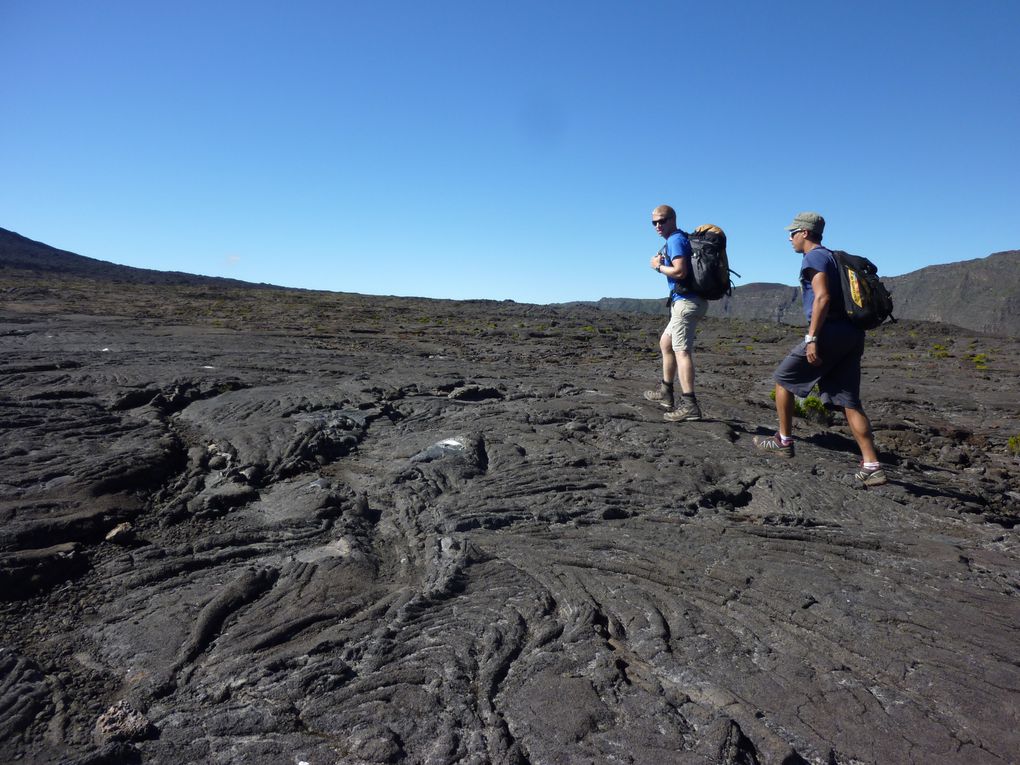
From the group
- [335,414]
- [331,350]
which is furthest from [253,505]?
[331,350]

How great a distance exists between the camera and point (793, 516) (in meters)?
5.23

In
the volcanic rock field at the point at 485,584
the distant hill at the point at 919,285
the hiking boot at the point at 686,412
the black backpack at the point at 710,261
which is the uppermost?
the distant hill at the point at 919,285

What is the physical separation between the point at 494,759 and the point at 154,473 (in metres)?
4.48

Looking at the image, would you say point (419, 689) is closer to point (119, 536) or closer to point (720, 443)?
point (119, 536)

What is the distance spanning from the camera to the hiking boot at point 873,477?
583 cm

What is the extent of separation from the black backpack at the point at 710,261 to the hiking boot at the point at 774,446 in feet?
5.04

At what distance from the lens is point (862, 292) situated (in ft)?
18.8

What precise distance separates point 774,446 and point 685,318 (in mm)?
1619

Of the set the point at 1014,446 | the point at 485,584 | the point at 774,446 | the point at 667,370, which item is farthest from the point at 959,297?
the point at 485,584

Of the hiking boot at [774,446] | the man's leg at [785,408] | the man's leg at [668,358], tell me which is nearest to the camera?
the man's leg at [785,408]

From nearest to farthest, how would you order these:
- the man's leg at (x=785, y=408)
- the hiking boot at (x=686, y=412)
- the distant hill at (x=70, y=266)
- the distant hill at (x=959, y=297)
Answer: the man's leg at (x=785, y=408), the hiking boot at (x=686, y=412), the distant hill at (x=70, y=266), the distant hill at (x=959, y=297)

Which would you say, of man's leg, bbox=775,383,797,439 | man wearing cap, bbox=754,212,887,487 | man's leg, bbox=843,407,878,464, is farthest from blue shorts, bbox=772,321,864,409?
man's leg, bbox=775,383,797,439

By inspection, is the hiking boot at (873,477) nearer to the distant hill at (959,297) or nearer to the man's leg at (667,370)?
the man's leg at (667,370)

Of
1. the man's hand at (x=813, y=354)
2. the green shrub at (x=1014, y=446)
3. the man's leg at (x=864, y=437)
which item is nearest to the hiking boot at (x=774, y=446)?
the man's leg at (x=864, y=437)
